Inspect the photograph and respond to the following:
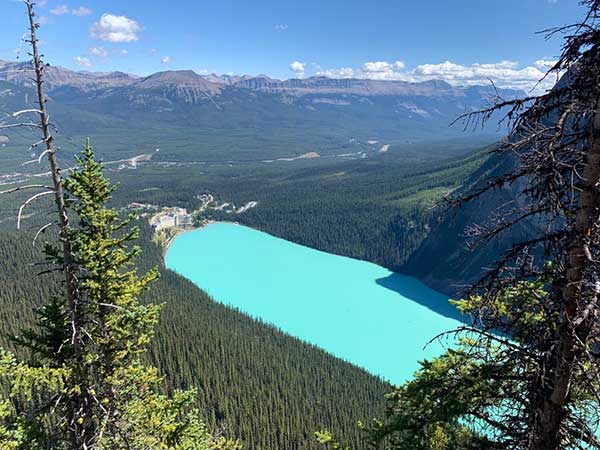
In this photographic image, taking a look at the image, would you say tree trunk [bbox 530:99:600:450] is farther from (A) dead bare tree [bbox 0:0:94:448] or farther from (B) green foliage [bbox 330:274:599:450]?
(A) dead bare tree [bbox 0:0:94:448]

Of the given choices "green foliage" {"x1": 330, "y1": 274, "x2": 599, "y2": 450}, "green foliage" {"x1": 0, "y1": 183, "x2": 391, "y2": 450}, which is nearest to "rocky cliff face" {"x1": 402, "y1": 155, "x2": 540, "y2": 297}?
"green foliage" {"x1": 0, "y1": 183, "x2": 391, "y2": 450}

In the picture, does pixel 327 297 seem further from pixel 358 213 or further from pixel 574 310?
pixel 574 310

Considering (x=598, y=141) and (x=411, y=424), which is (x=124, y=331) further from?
(x=598, y=141)

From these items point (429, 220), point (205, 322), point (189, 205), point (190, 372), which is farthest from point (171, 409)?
point (189, 205)

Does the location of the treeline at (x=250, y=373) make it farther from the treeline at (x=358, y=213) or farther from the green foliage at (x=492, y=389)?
the treeline at (x=358, y=213)

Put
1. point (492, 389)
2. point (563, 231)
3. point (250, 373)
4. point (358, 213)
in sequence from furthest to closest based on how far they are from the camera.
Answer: point (358, 213), point (250, 373), point (492, 389), point (563, 231)

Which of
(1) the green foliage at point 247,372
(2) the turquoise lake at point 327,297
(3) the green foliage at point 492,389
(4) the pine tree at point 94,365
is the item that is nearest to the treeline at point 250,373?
(1) the green foliage at point 247,372

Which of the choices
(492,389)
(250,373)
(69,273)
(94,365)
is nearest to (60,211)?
(69,273)
